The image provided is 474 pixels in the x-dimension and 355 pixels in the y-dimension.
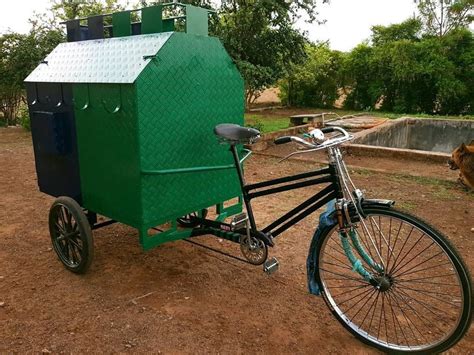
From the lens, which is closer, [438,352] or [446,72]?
[438,352]

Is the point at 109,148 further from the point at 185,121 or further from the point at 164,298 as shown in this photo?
the point at 164,298

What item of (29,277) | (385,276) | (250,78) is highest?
(250,78)

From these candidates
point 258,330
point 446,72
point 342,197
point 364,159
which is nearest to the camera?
point 342,197

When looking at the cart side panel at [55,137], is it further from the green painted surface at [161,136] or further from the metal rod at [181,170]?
the metal rod at [181,170]

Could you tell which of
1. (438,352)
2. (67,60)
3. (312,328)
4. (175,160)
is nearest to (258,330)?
(312,328)

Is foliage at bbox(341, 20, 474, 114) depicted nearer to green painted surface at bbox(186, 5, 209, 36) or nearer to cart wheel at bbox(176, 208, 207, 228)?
cart wheel at bbox(176, 208, 207, 228)

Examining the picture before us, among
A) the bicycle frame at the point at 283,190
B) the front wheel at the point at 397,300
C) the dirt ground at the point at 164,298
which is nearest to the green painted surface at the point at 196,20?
the bicycle frame at the point at 283,190

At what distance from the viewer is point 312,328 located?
2668 millimetres

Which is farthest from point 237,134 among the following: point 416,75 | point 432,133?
point 416,75

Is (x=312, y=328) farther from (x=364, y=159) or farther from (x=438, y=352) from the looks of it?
(x=364, y=159)

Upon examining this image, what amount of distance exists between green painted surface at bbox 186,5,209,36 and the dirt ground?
190cm

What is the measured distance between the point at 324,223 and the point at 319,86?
17351 mm

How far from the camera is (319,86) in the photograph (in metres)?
19.0

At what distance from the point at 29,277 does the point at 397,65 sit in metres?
16.4
